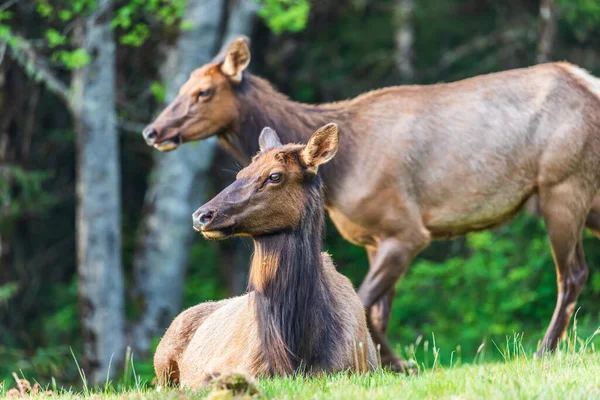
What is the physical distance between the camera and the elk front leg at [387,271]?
333 inches

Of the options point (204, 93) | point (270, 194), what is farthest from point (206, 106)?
point (270, 194)

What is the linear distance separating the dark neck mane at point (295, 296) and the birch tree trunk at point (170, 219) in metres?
7.35

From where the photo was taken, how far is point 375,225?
856cm

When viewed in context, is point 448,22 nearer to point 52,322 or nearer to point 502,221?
point 52,322

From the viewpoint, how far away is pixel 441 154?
8.73m

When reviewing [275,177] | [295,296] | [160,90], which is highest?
[160,90]

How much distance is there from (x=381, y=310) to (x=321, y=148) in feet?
9.40

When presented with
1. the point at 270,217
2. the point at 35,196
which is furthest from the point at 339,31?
the point at 270,217

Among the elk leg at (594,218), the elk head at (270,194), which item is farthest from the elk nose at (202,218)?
the elk leg at (594,218)

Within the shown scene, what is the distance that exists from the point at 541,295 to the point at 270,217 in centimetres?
838

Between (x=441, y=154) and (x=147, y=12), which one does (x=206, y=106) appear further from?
(x=147, y=12)

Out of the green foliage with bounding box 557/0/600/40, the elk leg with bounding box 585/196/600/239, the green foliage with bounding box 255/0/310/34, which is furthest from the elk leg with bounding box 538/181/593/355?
the green foliage with bounding box 557/0/600/40

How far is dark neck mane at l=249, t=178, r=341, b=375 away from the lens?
6.01m

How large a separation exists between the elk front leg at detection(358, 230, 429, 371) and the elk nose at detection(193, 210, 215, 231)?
9.04ft
